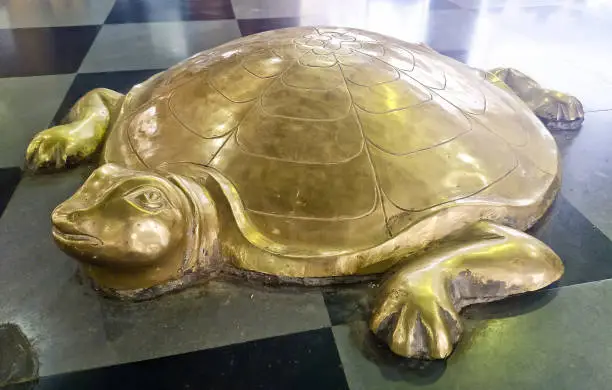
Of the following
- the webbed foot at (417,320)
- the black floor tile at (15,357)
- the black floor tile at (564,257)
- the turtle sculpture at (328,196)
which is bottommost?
the black floor tile at (564,257)

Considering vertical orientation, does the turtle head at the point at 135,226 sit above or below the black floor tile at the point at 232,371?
above

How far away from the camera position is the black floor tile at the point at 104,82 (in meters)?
1.81

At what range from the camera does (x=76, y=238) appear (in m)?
0.90

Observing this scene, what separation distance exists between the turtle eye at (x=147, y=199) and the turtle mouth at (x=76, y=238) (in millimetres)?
85

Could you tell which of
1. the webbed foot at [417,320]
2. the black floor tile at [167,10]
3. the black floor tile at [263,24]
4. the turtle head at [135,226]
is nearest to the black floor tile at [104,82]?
the black floor tile at [263,24]

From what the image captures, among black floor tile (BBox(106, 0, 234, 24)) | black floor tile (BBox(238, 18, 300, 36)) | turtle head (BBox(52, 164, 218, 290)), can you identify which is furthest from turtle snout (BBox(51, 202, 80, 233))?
black floor tile (BBox(106, 0, 234, 24))

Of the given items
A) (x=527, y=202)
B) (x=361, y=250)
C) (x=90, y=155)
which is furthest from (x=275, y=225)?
(x=90, y=155)

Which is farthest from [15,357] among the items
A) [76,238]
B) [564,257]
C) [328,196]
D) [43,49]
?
[43,49]

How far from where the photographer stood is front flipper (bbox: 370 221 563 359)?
0.88 meters

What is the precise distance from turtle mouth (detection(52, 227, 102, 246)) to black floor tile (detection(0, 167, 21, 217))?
1.43 feet

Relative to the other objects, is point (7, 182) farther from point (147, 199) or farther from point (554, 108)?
point (554, 108)

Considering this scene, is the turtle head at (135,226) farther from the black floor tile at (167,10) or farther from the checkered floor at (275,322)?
the black floor tile at (167,10)

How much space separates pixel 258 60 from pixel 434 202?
0.48 m

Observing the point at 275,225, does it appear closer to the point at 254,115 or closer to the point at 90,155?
the point at 254,115
